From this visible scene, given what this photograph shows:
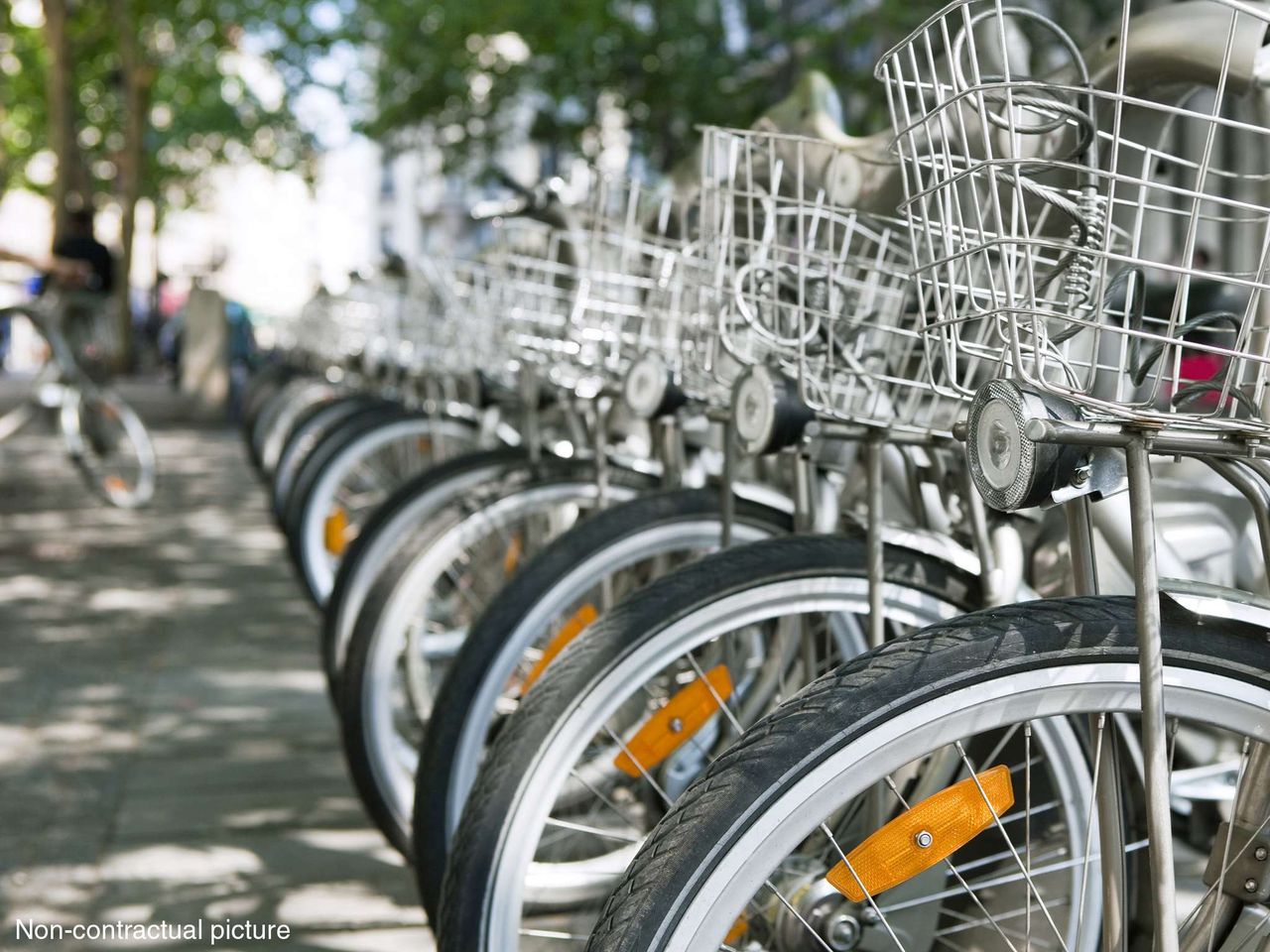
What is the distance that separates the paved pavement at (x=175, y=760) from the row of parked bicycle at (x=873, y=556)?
0.30 m

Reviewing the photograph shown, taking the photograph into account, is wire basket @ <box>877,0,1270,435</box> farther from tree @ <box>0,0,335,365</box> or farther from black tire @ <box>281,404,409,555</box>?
tree @ <box>0,0,335,365</box>

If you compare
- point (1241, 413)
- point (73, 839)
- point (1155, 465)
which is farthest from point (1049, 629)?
point (73, 839)

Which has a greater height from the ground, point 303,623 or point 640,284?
point 640,284

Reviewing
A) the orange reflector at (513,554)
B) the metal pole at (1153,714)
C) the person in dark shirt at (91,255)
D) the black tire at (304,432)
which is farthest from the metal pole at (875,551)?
the person in dark shirt at (91,255)

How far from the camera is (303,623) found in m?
5.89

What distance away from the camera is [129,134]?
62.8 ft

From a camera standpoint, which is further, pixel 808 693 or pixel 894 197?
pixel 894 197

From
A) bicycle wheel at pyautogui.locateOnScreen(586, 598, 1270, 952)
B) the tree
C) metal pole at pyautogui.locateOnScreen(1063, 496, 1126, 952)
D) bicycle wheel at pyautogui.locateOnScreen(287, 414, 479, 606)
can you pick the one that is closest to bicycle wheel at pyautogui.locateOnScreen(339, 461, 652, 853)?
metal pole at pyautogui.locateOnScreen(1063, 496, 1126, 952)

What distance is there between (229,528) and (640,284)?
19.7 feet

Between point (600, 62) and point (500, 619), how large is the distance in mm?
11050

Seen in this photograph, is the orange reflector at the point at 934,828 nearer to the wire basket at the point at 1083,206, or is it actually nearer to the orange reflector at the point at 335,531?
the wire basket at the point at 1083,206

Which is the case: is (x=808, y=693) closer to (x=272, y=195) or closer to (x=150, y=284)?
(x=150, y=284)

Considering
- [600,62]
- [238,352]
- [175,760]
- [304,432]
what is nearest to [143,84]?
[238,352]

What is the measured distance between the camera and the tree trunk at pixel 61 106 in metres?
15.0
